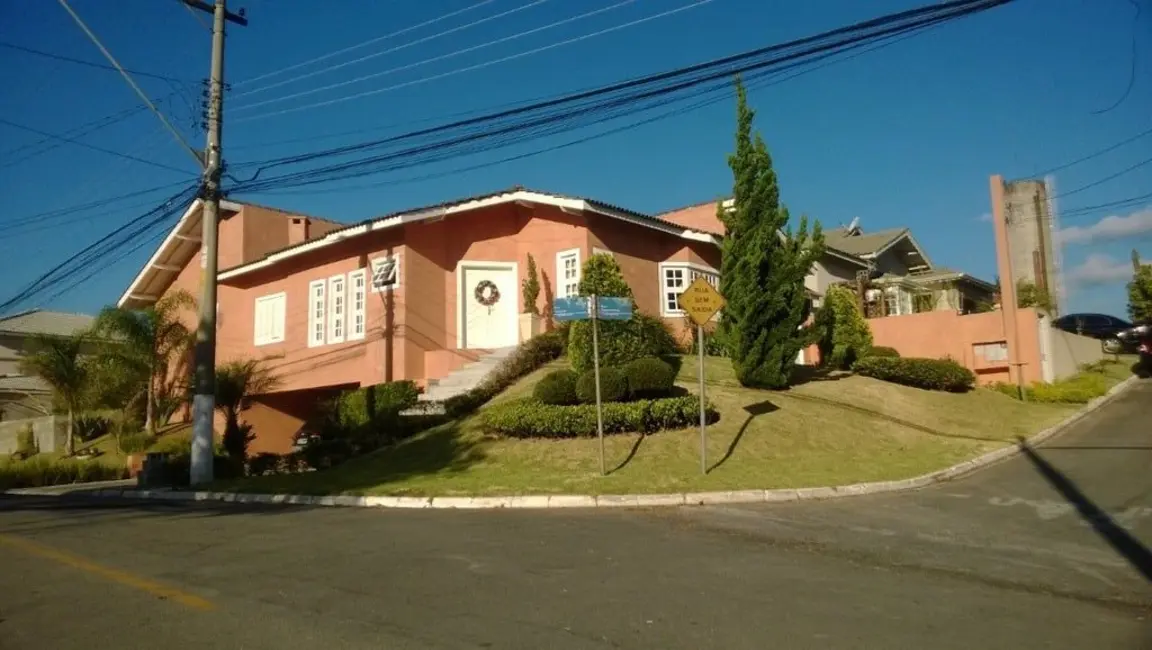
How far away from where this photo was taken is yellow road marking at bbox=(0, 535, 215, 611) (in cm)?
624

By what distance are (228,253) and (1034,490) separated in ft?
85.9

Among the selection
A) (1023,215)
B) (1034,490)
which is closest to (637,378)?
(1034,490)

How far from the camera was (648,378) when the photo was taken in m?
16.0

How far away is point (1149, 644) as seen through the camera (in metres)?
5.29

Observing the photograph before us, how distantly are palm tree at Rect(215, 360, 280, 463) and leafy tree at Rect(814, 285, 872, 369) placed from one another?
16002 mm

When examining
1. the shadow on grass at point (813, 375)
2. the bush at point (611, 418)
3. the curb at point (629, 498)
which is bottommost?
the curb at point (629, 498)

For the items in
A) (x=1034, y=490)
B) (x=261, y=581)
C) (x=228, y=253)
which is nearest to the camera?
(x=261, y=581)

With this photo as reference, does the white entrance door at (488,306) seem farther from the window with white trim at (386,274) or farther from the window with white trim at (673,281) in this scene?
the window with white trim at (673,281)

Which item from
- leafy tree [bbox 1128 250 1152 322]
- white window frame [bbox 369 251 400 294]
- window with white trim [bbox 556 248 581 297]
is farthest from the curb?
leafy tree [bbox 1128 250 1152 322]

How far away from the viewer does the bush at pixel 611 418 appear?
50.2 feet

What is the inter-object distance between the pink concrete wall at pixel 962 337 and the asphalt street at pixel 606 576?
14.2m

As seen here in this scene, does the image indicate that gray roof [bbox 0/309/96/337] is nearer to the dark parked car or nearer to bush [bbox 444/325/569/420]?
bush [bbox 444/325/569/420]

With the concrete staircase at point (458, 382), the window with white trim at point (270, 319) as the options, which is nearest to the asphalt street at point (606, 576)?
the concrete staircase at point (458, 382)

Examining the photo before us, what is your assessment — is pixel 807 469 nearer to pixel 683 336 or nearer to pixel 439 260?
pixel 683 336
